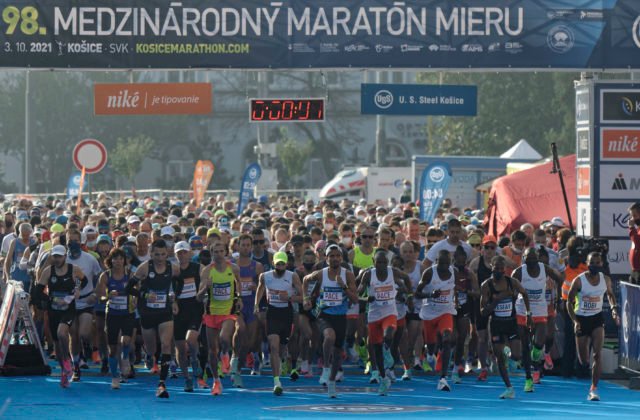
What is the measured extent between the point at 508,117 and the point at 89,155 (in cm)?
4449

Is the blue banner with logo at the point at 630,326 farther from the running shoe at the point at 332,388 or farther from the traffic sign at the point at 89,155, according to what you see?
the traffic sign at the point at 89,155

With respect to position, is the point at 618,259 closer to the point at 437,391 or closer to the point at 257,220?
the point at 437,391

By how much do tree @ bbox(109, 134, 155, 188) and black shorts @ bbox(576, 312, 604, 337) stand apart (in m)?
61.9

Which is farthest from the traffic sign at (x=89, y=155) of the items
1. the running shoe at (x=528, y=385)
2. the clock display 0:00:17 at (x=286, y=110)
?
the running shoe at (x=528, y=385)

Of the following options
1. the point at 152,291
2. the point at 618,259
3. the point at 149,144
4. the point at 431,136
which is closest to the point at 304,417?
the point at 152,291

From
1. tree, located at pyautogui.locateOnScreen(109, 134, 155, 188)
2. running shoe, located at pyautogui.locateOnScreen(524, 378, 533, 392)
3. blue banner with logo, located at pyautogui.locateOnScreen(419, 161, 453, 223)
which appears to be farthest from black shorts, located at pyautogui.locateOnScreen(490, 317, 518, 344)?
tree, located at pyautogui.locateOnScreen(109, 134, 155, 188)

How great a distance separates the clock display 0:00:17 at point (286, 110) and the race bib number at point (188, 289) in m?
8.90

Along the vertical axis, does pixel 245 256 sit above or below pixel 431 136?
below

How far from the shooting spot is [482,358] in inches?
714

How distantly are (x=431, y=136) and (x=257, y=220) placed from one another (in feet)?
156

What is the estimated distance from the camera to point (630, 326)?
58.3 ft

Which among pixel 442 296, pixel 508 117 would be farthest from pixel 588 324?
pixel 508 117

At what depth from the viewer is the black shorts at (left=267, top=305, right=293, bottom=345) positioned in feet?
55.9

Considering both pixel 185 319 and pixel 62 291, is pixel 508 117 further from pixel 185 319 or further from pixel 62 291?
pixel 185 319
